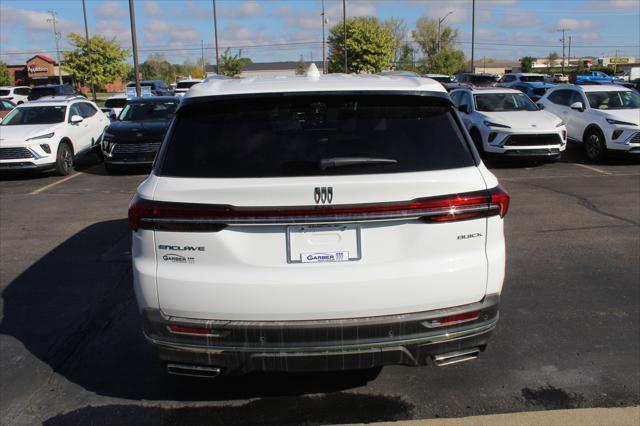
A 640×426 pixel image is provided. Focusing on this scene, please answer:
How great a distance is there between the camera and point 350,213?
273cm

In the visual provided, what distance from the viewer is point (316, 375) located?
3.80 m

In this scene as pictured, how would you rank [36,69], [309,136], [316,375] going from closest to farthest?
[309,136]
[316,375]
[36,69]

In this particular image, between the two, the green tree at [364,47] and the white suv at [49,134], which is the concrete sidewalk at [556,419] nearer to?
the white suv at [49,134]

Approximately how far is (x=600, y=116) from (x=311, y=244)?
1255 centimetres

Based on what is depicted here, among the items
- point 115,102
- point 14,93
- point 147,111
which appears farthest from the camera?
point 14,93

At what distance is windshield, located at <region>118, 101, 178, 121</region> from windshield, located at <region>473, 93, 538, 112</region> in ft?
24.8

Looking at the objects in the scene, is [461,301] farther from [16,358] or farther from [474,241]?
[16,358]

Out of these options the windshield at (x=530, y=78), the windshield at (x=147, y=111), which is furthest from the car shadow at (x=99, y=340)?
the windshield at (x=530, y=78)

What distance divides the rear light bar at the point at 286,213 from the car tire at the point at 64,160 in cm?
1111

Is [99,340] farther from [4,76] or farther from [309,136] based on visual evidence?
[4,76]

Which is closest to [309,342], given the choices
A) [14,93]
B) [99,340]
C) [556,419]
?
[556,419]

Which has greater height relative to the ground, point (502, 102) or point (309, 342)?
point (502, 102)

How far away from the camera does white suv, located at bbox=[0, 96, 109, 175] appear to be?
12.3 metres

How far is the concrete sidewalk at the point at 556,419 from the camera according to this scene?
10.4ft
